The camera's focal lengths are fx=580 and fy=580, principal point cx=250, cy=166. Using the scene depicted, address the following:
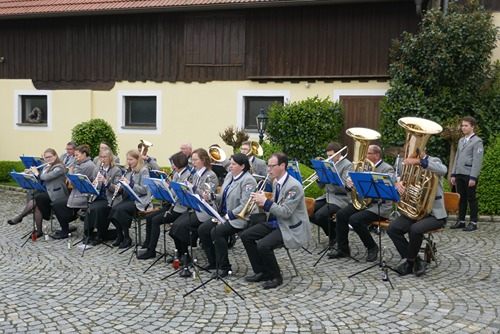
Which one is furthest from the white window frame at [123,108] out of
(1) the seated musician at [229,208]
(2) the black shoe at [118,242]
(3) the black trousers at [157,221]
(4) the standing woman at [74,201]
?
(1) the seated musician at [229,208]

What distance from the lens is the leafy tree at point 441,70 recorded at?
41.2 ft

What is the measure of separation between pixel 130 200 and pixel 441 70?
747 cm

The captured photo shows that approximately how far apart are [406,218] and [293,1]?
840 centimetres

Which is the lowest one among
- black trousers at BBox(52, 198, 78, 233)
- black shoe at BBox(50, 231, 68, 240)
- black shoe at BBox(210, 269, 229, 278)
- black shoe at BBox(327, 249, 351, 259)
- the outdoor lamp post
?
black shoe at BBox(50, 231, 68, 240)

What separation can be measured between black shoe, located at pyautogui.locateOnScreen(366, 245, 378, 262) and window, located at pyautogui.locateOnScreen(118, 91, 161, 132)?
985 centimetres

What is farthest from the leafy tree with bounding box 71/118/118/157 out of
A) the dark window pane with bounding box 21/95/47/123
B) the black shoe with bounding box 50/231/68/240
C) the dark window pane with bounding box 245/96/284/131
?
the black shoe with bounding box 50/231/68/240

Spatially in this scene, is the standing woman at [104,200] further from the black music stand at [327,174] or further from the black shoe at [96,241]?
the black music stand at [327,174]

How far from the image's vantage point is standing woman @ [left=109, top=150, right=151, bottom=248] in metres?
9.22

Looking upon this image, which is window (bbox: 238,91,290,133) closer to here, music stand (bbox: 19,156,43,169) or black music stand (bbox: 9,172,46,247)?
music stand (bbox: 19,156,43,169)

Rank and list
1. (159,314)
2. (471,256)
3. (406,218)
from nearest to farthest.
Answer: (159,314)
(406,218)
(471,256)

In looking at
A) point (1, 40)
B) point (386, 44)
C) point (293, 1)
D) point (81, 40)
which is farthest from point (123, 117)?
point (386, 44)

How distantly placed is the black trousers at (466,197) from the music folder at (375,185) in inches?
149

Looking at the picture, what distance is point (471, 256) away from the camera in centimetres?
862

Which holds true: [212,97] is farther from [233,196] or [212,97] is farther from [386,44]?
[233,196]
